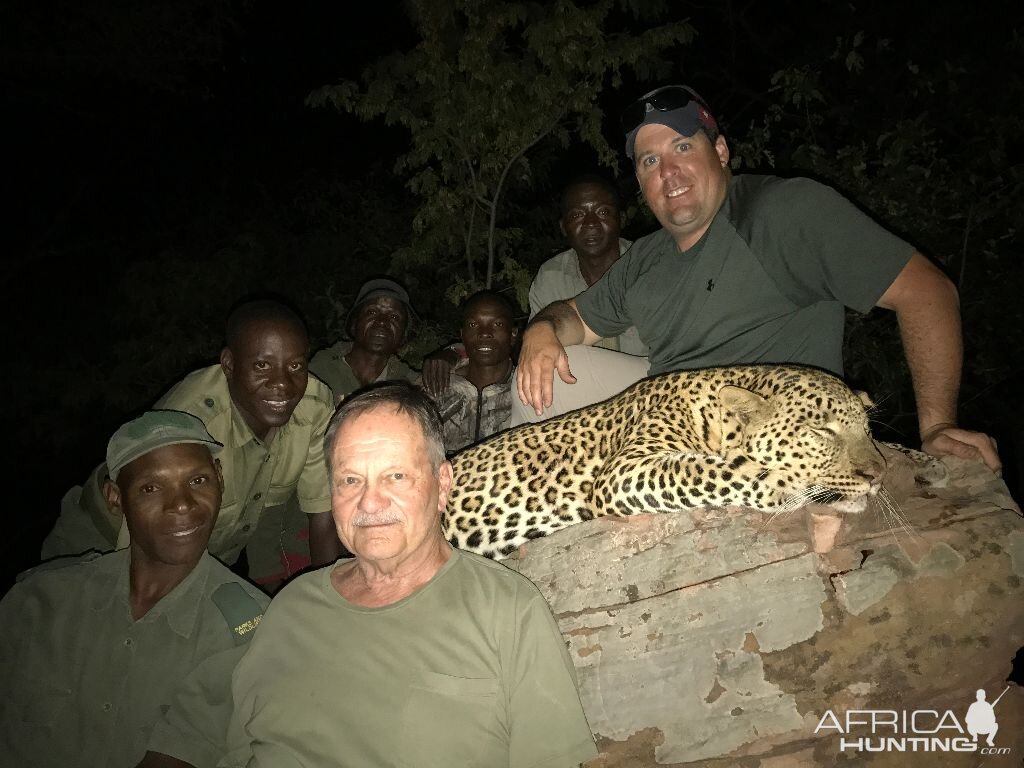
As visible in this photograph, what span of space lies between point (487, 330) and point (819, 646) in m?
3.63

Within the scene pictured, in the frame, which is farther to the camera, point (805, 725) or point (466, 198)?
point (466, 198)

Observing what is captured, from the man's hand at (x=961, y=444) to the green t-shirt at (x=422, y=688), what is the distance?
1.85 metres

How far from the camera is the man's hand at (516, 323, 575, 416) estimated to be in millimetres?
4020

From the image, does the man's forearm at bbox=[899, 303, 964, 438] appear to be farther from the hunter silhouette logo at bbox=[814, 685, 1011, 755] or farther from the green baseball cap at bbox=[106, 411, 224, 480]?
the green baseball cap at bbox=[106, 411, 224, 480]

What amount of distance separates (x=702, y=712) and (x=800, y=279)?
1925 millimetres

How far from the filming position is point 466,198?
31.7 ft

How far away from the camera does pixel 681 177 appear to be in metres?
3.65

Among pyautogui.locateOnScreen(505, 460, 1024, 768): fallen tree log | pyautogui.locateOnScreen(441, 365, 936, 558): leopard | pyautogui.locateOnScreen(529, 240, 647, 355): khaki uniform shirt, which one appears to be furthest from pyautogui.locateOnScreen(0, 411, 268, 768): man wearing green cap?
pyautogui.locateOnScreen(529, 240, 647, 355): khaki uniform shirt

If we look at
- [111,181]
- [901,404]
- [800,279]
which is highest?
[111,181]

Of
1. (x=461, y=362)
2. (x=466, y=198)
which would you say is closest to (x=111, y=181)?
(x=466, y=198)

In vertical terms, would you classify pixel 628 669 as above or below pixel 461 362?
below

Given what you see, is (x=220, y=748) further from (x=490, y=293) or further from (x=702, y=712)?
(x=490, y=293)

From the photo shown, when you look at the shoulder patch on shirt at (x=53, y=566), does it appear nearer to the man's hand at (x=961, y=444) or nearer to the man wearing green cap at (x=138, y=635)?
the man wearing green cap at (x=138, y=635)

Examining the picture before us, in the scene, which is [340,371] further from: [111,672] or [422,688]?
[422,688]
